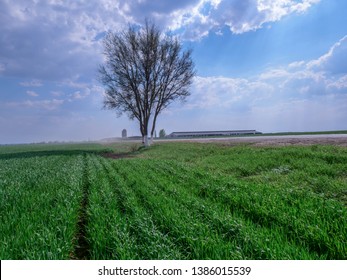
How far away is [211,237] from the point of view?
4.02 m

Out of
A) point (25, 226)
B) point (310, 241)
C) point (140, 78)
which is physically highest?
point (140, 78)

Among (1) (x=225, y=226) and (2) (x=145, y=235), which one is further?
(1) (x=225, y=226)

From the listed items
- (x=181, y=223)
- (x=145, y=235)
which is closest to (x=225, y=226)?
(x=181, y=223)

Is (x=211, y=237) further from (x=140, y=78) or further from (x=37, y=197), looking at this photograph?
(x=140, y=78)

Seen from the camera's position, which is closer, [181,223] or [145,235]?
[145,235]

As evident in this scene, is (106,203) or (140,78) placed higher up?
(140,78)

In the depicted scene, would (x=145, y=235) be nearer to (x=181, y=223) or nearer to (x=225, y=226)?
(x=181, y=223)

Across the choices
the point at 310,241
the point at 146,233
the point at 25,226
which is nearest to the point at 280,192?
the point at 310,241

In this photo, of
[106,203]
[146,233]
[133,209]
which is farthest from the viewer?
[106,203]

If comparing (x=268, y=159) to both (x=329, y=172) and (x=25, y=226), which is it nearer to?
(x=329, y=172)

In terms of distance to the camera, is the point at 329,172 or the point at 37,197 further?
the point at 329,172

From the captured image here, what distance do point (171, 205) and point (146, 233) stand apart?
157 centimetres
